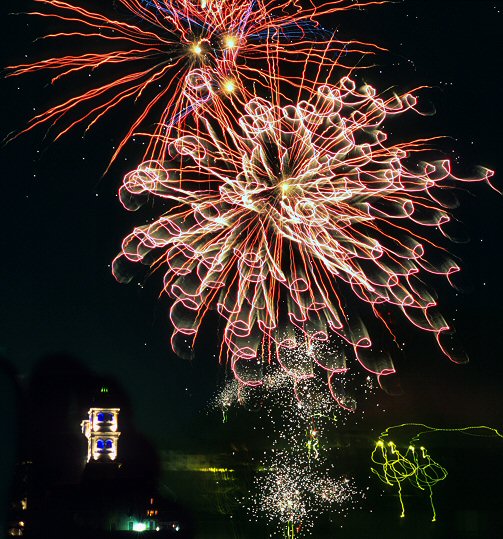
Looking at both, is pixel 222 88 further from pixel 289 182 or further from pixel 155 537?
pixel 155 537

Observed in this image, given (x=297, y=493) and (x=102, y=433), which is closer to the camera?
(x=102, y=433)

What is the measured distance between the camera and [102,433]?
82.7ft

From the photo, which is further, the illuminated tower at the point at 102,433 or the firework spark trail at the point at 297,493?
the firework spark trail at the point at 297,493

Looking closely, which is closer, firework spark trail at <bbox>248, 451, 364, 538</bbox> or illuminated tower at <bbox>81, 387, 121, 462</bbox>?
illuminated tower at <bbox>81, 387, 121, 462</bbox>

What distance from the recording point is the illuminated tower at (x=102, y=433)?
2498 centimetres

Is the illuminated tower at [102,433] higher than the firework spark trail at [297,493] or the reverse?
higher

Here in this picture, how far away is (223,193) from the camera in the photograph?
38.1 ft

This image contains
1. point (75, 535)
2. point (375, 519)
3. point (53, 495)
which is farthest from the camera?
point (375, 519)

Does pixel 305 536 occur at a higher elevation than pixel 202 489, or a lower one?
lower

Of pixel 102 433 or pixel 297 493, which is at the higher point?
pixel 102 433

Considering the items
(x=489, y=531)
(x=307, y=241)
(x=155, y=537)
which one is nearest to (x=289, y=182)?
(x=307, y=241)

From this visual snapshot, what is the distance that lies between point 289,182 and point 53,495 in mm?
12549

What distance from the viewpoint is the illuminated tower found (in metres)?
25.0

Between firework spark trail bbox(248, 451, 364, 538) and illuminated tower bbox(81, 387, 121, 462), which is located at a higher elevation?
illuminated tower bbox(81, 387, 121, 462)
